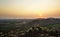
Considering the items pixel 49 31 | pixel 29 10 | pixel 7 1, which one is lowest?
pixel 49 31

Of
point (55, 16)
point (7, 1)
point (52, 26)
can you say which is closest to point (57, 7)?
point (55, 16)

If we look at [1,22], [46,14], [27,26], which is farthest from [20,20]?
[46,14]

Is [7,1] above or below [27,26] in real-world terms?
above

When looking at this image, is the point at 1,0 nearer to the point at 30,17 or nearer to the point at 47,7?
the point at 30,17

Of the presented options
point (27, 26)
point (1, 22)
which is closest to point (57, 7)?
point (27, 26)

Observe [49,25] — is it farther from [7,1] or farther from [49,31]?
[7,1]

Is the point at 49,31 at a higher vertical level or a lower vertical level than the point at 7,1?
lower

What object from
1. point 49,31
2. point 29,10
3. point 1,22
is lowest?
point 49,31
